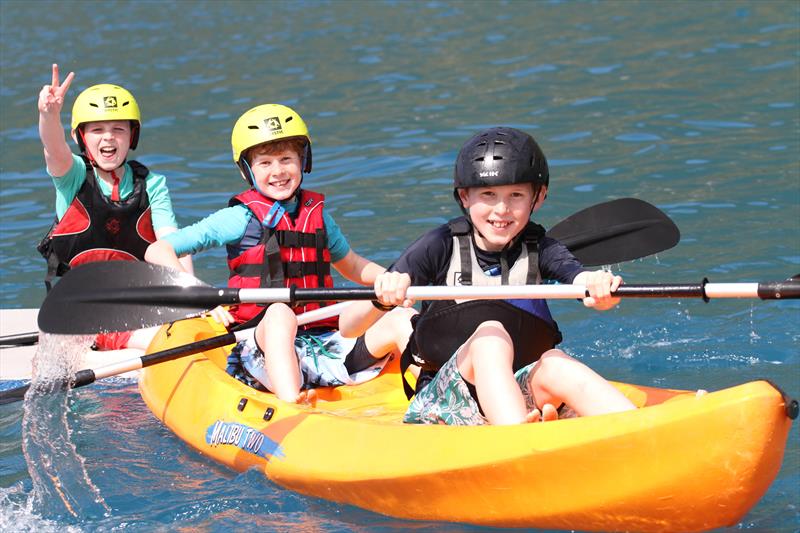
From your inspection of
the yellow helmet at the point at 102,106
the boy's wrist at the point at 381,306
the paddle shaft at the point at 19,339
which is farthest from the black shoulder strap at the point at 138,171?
the boy's wrist at the point at 381,306

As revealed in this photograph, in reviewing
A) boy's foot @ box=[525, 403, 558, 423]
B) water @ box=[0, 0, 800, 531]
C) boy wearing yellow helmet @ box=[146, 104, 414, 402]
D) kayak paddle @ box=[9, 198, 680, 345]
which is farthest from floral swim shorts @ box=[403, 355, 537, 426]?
kayak paddle @ box=[9, 198, 680, 345]

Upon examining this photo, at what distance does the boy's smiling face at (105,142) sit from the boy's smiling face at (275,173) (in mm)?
1109

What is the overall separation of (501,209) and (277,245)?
1.39 meters

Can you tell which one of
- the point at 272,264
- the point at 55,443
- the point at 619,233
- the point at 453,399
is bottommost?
the point at 55,443

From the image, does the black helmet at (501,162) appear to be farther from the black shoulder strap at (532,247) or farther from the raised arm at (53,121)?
the raised arm at (53,121)

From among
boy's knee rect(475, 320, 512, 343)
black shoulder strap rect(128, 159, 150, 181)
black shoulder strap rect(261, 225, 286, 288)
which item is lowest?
boy's knee rect(475, 320, 512, 343)

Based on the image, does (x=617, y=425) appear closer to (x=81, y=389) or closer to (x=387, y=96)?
(x=81, y=389)

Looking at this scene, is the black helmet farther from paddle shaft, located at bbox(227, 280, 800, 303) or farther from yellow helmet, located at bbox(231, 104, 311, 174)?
yellow helmet, located at bbox(231, 104, 311, 174)

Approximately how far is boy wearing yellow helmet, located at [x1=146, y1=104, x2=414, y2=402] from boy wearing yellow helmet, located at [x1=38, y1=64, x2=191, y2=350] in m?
0.99

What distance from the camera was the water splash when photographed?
462 cm

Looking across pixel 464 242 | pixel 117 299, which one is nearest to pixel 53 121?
pixel 117 299

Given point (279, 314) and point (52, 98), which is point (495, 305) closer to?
point (279, 314)

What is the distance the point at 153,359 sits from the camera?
5.15 m

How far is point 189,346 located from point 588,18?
10.5 meters
